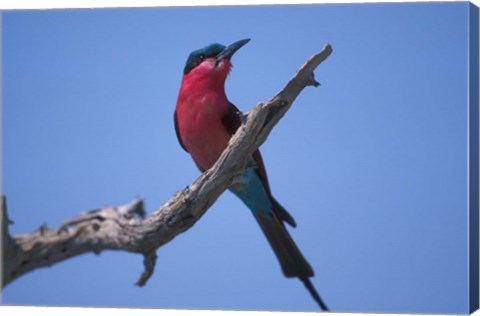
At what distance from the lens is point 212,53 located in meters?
3.85

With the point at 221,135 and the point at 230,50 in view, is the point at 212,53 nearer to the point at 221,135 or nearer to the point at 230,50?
the point at 230,50

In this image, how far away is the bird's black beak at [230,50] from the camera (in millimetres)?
3748

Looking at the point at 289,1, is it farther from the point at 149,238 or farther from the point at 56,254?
the point at 56,254

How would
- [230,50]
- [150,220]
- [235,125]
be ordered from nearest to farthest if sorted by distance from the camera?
[150,220] < [235,125] < [230,50]

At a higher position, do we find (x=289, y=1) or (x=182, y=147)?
(x=289, y=1)

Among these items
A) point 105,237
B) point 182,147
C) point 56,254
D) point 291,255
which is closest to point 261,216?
point 291,255

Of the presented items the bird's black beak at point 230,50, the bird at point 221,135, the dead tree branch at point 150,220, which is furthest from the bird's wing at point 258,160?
the dead tree branch at point 150,220

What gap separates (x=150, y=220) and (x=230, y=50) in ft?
3.30

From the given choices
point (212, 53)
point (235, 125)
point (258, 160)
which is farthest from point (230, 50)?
point (258, 160)

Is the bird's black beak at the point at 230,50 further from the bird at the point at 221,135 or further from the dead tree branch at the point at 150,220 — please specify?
the dead tree branch at the point at 150,220

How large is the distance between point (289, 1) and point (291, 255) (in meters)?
1.31

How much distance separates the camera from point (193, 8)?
3.90 meters

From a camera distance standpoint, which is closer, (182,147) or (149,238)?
(149,238)

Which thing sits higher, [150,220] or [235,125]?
[235,125]
